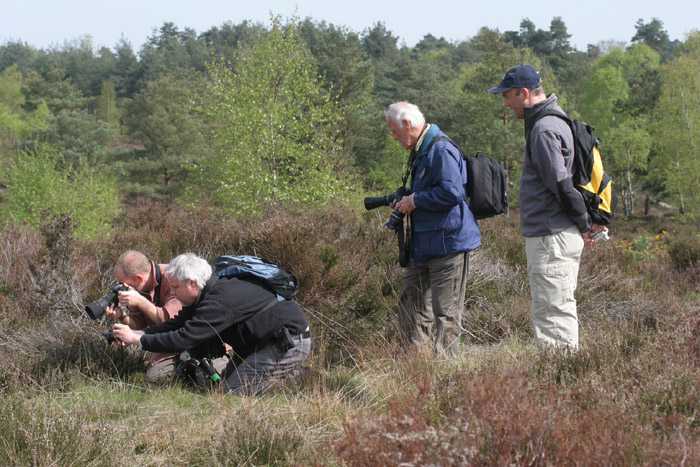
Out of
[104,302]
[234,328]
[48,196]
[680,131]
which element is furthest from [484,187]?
[680,131]

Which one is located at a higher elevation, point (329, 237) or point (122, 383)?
point (329, 237)

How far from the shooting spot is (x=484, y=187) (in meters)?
3.88

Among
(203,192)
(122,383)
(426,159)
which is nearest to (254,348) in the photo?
(122,383)

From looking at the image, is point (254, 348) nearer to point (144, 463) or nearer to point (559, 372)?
point (144, 463)

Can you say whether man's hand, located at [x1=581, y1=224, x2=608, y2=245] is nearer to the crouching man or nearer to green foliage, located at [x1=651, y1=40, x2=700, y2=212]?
the crouching man

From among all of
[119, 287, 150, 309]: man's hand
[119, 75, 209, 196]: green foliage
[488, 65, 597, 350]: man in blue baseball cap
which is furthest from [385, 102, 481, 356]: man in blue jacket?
[119, 75, 209, 196]: green foliage

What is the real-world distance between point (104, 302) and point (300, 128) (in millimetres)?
13097

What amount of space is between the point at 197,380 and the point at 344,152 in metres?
24.3

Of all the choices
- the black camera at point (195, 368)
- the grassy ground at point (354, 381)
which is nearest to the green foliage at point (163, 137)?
the grassy ground at point (354, 381)

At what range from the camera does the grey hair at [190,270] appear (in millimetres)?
3650

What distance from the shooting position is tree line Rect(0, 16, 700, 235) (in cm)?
1616

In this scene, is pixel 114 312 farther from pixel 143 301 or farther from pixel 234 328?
pixel 234 328

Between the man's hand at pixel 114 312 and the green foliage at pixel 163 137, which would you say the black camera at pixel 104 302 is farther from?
the green foliage at pixel 163 137

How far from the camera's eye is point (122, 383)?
11.9ft
